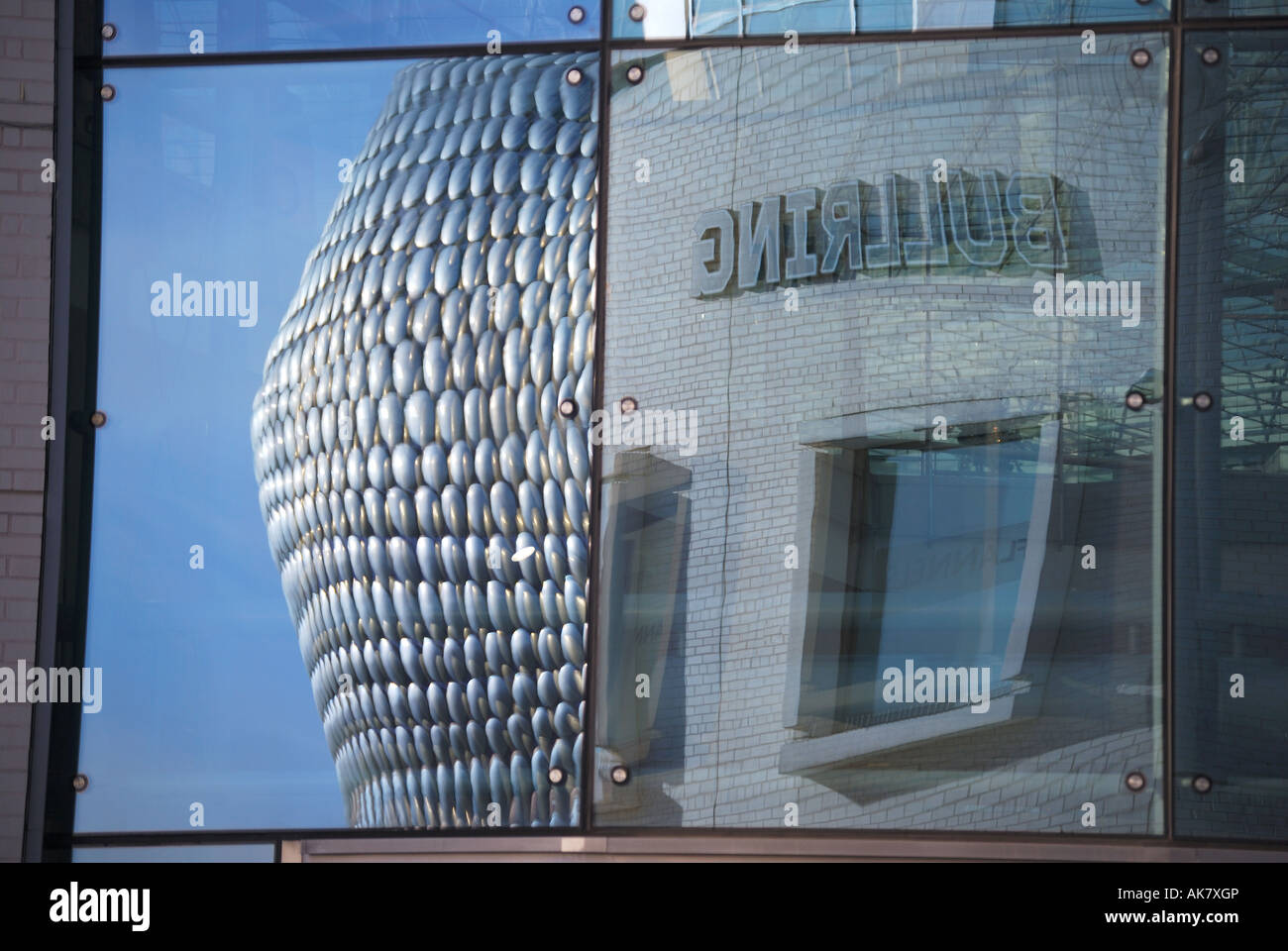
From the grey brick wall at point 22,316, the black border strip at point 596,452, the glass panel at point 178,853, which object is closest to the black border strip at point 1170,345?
the black border strip at point 596,452

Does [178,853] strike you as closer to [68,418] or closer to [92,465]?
[92,465]

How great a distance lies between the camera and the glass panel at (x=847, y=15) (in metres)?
3.84

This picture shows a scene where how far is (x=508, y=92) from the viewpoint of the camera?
398cm

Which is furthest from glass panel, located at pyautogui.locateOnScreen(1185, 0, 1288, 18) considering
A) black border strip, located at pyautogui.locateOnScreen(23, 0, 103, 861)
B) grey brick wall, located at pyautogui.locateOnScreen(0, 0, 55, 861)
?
grey brick wall, located at pyautogui.locateOnScreen(0, 0, 55, 861)

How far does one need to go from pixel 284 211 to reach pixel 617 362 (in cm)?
130

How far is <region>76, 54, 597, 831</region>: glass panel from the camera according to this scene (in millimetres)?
3926

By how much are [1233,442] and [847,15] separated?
6.38 ft

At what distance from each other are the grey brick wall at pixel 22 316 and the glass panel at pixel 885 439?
1.98 metres

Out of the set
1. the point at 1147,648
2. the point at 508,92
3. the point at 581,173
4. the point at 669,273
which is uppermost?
the point at 508,92

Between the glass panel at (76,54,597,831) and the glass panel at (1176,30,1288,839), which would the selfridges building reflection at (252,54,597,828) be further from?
the glass panel at (1176,30,1288,839)

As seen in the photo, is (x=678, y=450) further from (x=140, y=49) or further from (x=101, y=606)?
(x=140, y=49)

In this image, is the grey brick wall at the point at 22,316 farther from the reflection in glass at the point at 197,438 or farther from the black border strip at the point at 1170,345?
the black border strip at the point at 1170,345
